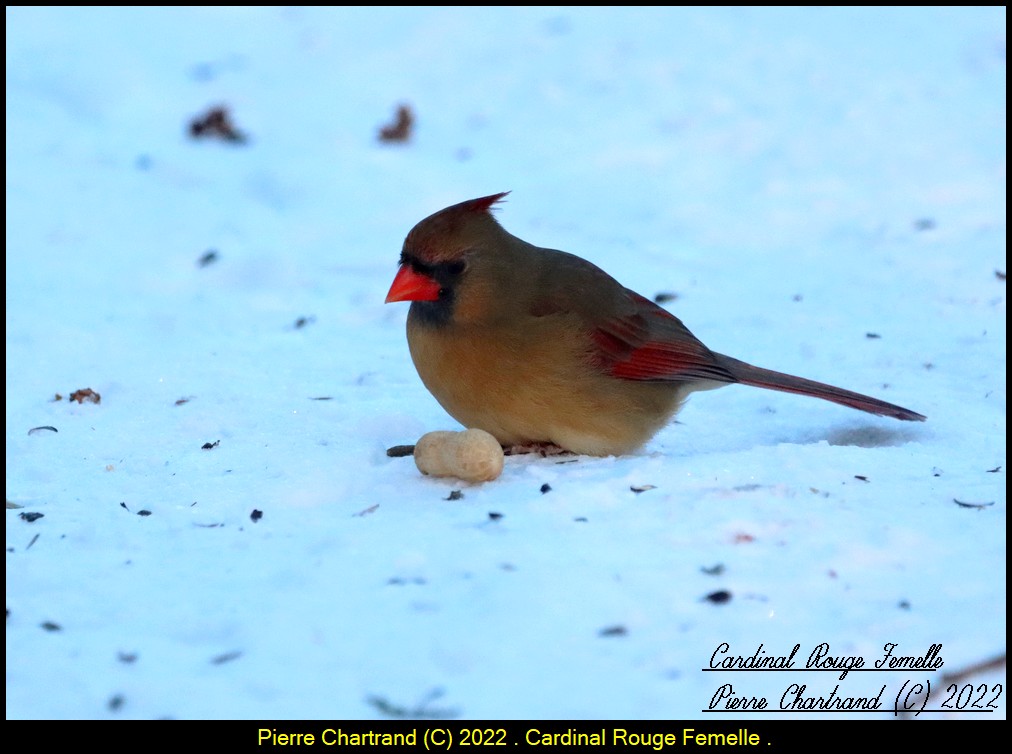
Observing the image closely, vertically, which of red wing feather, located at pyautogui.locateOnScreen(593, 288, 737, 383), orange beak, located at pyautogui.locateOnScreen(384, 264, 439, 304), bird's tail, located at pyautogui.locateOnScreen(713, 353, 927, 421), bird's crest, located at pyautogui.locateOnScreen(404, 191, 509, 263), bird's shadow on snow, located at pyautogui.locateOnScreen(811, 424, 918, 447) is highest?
bird's crest, located at pyautogui.locateOnScreen(404, 191, 509, 263)

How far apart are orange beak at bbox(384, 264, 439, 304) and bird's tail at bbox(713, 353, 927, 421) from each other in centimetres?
90

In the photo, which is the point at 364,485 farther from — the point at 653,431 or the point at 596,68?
the point at 596,68

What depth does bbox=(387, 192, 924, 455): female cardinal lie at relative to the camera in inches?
136

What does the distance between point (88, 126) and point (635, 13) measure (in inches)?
127

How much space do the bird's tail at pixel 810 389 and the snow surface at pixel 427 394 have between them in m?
0.12

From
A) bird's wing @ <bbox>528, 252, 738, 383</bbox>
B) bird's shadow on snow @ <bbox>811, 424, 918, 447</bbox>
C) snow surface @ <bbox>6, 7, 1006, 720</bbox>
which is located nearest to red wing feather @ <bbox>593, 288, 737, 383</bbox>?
bird's wing @ <bbox>528, 252, 738, 383</bbox>

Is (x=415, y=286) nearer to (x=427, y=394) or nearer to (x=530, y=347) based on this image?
(x=530, y=347)

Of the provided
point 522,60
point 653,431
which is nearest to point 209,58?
point 522,60

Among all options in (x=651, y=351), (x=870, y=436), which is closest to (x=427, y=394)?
(x=651, y=351)

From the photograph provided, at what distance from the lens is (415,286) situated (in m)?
3.52

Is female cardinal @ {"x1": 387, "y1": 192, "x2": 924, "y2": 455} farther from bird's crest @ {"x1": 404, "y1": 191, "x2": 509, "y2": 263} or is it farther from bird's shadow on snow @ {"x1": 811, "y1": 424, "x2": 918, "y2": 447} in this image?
bird's shadow on snow @ {"x1": 811, "y1": 424, "x2": 918, "y2": 447}

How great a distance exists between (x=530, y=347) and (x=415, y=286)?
0.36 m

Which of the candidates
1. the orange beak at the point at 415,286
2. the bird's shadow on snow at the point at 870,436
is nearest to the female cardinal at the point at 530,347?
the orange beak at the point at 415,286

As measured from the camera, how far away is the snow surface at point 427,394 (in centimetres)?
231
